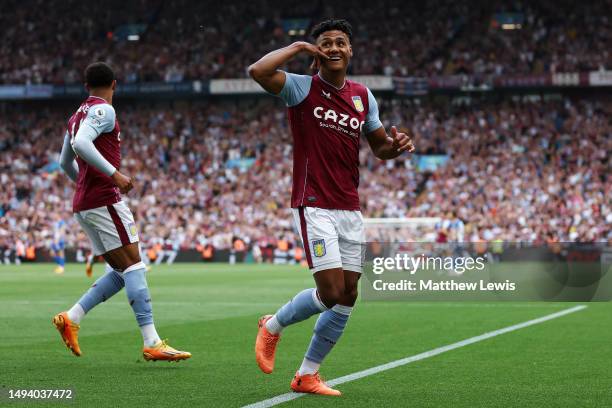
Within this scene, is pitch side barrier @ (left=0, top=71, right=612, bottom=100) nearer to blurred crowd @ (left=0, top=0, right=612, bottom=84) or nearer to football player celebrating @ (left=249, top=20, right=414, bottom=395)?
blurred crowd @ (left=0, top=0, right=612, bottom=84)

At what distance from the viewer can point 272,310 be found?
16.0 m

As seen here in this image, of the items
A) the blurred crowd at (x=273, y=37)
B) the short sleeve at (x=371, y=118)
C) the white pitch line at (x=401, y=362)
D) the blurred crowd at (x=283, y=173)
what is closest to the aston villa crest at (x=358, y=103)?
the short sleeve at (x=371, y=118)

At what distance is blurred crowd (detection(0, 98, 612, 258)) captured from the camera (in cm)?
4075

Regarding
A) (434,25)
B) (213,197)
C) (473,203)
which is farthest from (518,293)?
(434,25)

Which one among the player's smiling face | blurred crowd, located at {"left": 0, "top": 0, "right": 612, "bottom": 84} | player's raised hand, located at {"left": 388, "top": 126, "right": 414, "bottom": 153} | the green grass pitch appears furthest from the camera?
blurred crowd, located at {"left": 0, "top": 0, "right": 612, "bottom": 84}

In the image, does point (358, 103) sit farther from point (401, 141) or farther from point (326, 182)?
point (326, 182)

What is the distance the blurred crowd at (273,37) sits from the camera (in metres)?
48.1

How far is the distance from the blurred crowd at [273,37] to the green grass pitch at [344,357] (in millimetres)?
32056

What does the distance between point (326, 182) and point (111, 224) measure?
2399 millimetres

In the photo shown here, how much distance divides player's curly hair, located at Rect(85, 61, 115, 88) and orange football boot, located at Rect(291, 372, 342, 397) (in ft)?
10.5

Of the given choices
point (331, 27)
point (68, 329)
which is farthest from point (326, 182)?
point (68, 329)

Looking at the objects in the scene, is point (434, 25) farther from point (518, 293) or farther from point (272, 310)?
point (272, 310)

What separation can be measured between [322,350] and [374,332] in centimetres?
504

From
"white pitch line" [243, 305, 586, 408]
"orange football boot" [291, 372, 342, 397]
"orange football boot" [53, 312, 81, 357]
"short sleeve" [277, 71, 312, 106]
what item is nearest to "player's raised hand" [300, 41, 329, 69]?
"short sleeve" [277, 71, 312, 106]
